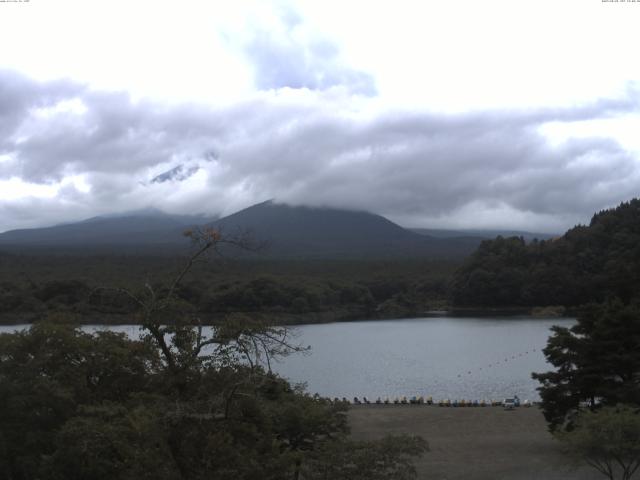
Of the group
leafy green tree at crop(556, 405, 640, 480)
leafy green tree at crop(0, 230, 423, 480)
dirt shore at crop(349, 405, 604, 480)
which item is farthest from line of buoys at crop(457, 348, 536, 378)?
leafy green tree at crop(0, 230, 423, 480)

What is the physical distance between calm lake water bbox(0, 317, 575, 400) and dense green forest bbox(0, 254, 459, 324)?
8.91 m

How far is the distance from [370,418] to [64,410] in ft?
43.8

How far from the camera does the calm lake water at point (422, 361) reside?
27.7 m

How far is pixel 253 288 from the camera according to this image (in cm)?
5969

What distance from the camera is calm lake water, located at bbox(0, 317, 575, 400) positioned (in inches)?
1089

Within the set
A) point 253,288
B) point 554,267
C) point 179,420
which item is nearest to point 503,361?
point 179,420

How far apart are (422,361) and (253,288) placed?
90.5 feet

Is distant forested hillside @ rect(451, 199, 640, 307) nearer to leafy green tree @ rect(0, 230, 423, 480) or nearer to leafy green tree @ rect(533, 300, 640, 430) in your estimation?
leafy green tree @ rect(533, 300, 640, 430)

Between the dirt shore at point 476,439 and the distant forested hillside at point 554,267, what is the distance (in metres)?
44.0

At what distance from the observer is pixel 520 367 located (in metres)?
31.3

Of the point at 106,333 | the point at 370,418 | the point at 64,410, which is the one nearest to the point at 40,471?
the point at 64,410

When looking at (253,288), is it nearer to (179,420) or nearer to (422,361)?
(422,361)

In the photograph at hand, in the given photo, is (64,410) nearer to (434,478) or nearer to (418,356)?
(434,478)

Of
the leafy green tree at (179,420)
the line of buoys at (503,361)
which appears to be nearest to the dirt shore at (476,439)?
the leafy green tree at (179,420)
